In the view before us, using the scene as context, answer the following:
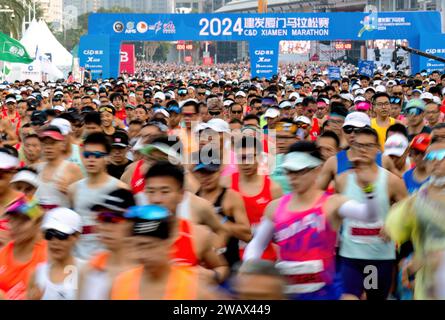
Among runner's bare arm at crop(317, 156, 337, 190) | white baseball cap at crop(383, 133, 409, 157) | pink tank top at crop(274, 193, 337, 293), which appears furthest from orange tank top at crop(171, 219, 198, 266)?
white baseball cap at crop(383, 133, 409, 157)

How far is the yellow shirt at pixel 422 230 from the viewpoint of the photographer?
5.00 metres

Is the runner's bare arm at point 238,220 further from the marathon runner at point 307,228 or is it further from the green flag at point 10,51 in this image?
the green flag at point 10,51

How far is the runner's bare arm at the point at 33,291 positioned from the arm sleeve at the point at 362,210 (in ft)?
6.05

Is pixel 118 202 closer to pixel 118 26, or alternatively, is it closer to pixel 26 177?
pixel 26 177

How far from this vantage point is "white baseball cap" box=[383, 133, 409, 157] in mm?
8732

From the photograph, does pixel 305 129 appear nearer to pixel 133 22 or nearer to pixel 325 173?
pixel 325 173

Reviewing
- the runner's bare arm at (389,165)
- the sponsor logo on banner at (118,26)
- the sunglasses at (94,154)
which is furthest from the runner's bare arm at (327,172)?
the sponsor logo on banner at (118,26)

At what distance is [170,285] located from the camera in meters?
4.28

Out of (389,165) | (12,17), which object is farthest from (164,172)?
(12,17)

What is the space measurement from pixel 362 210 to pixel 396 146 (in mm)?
3652

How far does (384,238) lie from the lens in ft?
21.8

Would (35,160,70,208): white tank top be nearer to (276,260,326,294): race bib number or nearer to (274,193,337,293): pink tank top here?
(274,193,337,293): pink tank top
